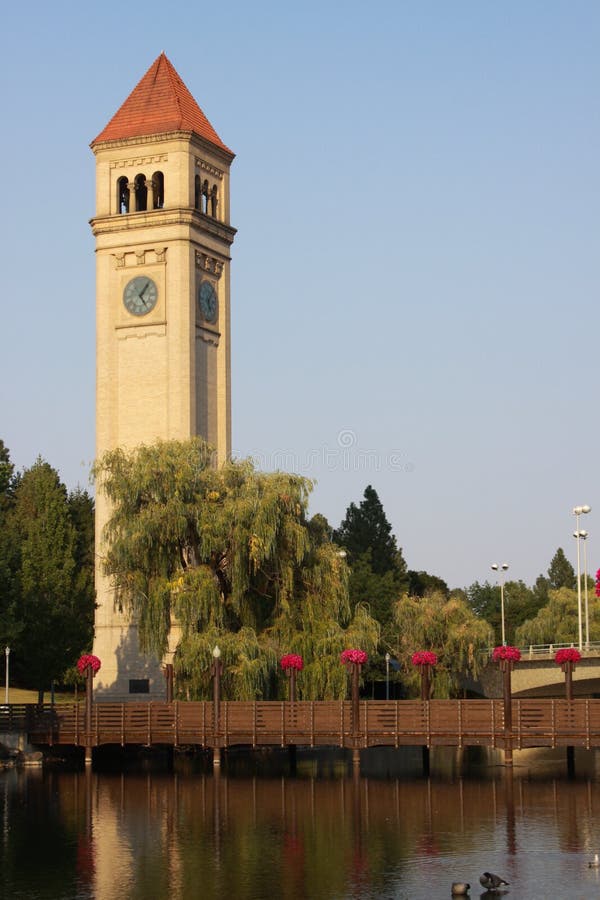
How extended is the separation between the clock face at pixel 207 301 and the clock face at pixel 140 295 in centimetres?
238

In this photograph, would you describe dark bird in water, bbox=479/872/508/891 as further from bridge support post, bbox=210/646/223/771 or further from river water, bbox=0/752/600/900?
bridge support post, bbox=210/646/223/771

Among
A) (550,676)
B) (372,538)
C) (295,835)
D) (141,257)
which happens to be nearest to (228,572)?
(141,257)

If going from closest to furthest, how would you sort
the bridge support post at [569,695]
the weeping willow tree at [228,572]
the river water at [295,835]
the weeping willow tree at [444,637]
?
the river water at [295,835]
the bridge support post at [569,695]
the weeping willow tree at [228,572]
the weeping willow tree at [444,637]

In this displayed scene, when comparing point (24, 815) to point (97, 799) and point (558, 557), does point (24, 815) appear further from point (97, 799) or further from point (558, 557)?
point (558, 557)

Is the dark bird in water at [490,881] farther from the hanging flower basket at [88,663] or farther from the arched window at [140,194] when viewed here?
the arched window at [140,194]

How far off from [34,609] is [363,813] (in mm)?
40318

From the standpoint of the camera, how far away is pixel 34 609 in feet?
251

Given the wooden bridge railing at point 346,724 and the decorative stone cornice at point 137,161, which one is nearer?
the wooden bridge railing at point 346,724

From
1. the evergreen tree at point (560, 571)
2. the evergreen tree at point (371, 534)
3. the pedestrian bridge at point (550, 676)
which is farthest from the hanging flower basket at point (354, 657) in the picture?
the evergreen tree at point (560, 571)

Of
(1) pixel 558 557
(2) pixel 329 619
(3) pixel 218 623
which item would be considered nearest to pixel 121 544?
(3) pixel 218 623

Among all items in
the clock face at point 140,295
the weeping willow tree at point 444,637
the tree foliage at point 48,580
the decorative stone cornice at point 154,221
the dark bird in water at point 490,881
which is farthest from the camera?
the weeping willow tree at point 444,637

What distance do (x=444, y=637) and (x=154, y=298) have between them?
81.1 ft

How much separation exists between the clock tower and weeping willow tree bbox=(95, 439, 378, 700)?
11088 mm

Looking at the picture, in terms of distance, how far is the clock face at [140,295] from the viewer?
71250 millimetres
